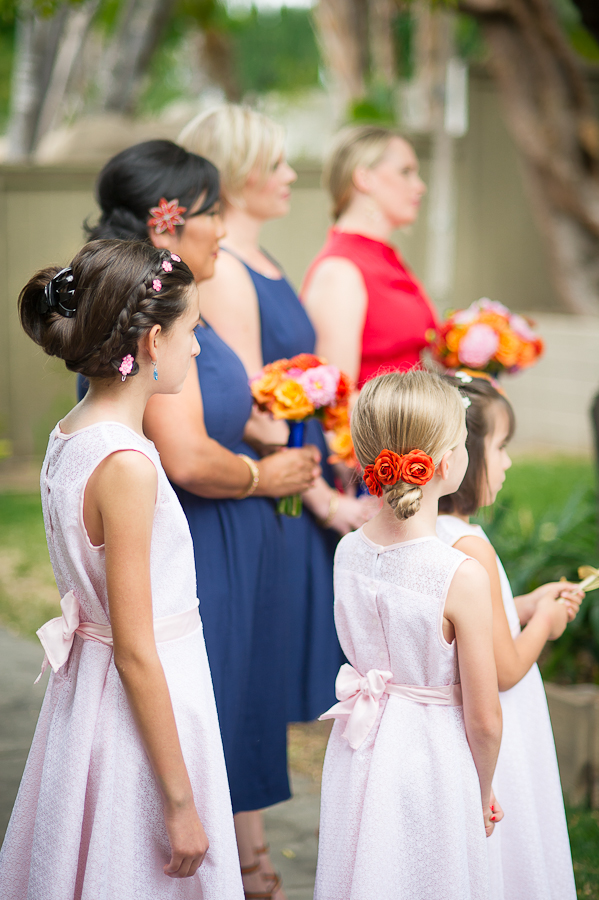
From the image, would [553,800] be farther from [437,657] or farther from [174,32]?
[174,32]

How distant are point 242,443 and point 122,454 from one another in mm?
1006

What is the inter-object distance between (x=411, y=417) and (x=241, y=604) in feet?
3.01

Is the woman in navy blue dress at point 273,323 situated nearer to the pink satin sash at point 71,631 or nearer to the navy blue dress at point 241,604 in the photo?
the navy blue dress at point 241,604

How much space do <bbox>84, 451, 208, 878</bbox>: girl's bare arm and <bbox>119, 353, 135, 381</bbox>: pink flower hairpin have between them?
0.50ft

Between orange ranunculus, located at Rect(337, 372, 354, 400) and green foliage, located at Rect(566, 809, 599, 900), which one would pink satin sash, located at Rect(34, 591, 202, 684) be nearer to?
orange ranunculus, located at Rect(337, 372, 354, 400)

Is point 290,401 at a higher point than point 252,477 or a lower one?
higher

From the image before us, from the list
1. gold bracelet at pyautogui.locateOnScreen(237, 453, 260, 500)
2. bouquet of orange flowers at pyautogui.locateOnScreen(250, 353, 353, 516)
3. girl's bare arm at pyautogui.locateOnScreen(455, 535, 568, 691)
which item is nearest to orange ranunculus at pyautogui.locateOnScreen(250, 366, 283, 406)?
bouquet of orange flowers at pyautogui.locateOnScreen(250, 353, 353, 516)

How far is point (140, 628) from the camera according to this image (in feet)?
5.40

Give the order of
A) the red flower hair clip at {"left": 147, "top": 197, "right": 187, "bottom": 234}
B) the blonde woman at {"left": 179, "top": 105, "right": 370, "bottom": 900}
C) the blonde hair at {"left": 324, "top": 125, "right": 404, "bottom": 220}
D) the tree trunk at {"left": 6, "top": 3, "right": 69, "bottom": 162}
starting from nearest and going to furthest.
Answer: the red flower hair clip at {"left": 147, "top": 197, "right": 187, "bottom": 234}, the blonde woman at {"left": 179, "top": 105, "right": 370, "bottom": 900}, the blonde hair at {"left": 324, "top": 125, "right": 404, "bottom": 220}, the tree trunk at {"left": 6, "top": 3, "right": 69, "bottom": 162}

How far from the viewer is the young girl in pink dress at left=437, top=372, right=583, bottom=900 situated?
6.49ft

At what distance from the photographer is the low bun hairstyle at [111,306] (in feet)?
5.59

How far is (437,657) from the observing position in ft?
5.98

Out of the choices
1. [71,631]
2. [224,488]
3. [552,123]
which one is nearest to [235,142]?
[224,488]

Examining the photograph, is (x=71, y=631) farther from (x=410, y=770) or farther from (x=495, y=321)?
(x=495, y=321)
